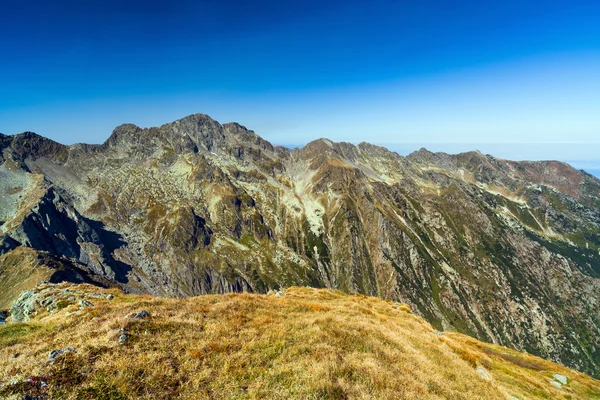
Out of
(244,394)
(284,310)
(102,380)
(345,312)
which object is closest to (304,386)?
(244,394)

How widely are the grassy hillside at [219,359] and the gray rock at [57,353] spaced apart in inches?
4.6

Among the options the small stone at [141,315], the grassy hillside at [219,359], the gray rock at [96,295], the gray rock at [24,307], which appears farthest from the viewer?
the gray rock at [96,295]

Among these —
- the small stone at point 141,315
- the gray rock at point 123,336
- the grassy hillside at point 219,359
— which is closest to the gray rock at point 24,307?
the grassy hillside at point 219,359

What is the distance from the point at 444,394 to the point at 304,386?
984 centimetres

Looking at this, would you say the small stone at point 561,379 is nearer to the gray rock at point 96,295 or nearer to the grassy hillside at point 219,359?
the grassy hillside at point 219,359

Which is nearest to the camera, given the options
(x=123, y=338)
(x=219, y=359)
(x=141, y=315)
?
(x=219, y=359)

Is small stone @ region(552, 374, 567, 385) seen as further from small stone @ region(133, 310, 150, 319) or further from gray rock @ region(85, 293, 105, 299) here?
gray rock @ region(85, 293, 105, 299)

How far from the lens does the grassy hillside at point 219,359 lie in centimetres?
1198

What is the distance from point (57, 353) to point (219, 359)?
8.05 metres

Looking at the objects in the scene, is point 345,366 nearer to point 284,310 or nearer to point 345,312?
point 284,310

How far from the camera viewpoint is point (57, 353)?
13.4 m

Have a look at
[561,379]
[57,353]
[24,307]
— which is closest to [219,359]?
[57,353]

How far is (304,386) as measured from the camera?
13.3 meters

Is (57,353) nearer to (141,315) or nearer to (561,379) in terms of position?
(141,315)
